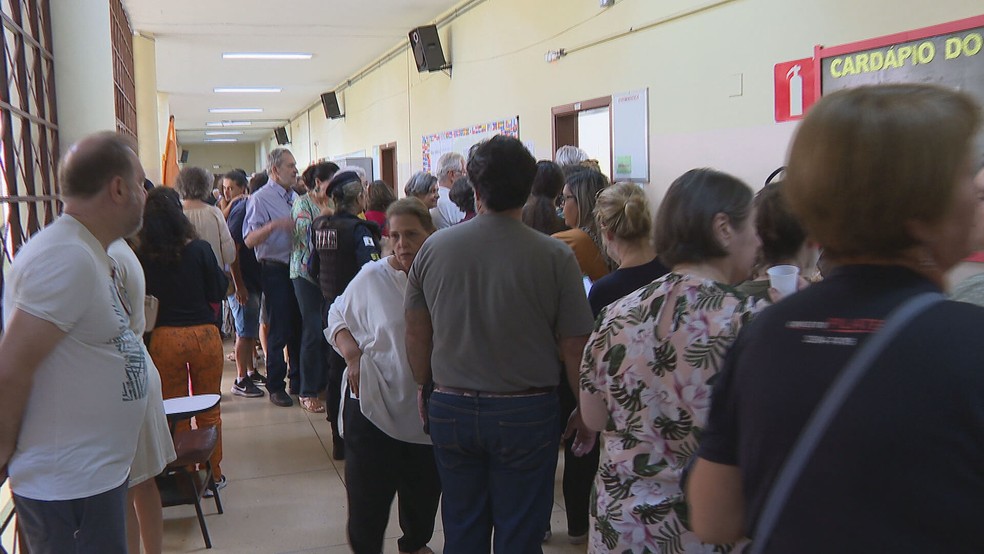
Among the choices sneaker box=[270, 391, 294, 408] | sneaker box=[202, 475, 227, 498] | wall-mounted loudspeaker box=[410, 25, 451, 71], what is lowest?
sneaker box=[202, 475, 227, 498]

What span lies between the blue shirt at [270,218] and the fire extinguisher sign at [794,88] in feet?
10.1

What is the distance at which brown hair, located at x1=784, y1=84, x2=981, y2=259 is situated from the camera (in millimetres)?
811

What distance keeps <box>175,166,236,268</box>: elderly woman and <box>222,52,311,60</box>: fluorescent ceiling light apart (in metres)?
7.53

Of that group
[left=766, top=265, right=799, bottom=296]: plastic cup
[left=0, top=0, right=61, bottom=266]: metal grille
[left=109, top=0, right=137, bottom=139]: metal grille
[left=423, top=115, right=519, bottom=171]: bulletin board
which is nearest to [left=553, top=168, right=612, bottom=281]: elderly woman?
[left=766, top=265, right=799, bottom=296]: plastic cup

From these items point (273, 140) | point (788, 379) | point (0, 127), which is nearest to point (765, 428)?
point (788, 379)

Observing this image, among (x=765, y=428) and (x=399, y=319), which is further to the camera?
(x=399, y=319)

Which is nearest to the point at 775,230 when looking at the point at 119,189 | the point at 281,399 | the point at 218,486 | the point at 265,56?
the point at 119,189

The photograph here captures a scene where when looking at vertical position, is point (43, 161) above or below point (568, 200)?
above

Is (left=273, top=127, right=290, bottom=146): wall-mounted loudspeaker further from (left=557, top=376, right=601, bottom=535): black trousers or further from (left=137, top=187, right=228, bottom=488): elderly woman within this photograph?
(left=557, top=376, right=601, bottom=535): black trousers

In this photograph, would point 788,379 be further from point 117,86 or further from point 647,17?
point 117,86

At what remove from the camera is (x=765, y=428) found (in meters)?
0.91

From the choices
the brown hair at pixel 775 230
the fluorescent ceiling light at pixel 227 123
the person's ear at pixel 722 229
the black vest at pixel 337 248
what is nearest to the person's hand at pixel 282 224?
the black vest at pixel 337 248

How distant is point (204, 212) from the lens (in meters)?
4.57

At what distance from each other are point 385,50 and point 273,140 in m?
16.6
